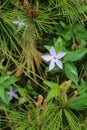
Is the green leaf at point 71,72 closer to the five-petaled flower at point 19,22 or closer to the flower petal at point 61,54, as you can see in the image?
the flower petal at point 61,54

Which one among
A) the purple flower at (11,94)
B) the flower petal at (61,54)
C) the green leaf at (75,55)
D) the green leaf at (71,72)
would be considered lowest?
the purple flower at (11,94)

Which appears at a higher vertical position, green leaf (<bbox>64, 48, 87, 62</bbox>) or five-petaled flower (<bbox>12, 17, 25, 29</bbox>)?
five-petaled flower (<bbox>12, 17, 25, 29</bbox>)

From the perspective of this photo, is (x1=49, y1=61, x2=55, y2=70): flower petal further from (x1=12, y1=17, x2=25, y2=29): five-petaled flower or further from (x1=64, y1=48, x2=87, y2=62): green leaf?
(x1=12, y1=17, x2=25, y2=29): five-petaled flower

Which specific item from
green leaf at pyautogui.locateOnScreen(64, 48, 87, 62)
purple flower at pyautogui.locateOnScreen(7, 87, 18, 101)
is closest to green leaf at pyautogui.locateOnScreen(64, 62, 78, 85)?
green leaf at pyautogui.locateOnScreen(64, 48, 87, 62)

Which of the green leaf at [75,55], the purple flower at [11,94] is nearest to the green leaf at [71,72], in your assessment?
the green leaf at [75,55]

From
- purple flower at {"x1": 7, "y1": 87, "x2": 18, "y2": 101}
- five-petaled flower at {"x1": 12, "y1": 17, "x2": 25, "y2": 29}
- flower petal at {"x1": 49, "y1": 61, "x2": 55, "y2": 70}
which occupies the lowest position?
purple flower at {"x1": 7, "y1": 87, "x2": 18, "y2": 101}

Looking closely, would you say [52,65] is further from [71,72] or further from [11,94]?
[11,94]

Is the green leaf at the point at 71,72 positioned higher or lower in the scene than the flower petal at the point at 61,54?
lower

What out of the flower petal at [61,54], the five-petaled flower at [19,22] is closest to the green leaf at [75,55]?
the flower petal at [61,54]

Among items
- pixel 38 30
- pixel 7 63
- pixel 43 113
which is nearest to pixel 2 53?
pixel 7 63

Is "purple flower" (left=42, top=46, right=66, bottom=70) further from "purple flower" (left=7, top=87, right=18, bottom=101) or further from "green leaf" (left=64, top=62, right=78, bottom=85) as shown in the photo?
"purple flower" (left=7, top=87, right=18, bottom=101)
